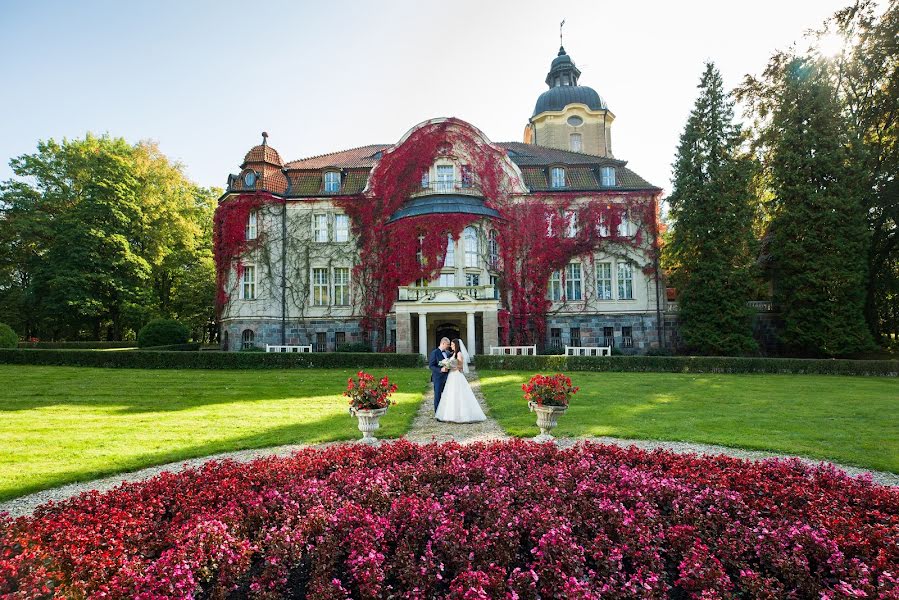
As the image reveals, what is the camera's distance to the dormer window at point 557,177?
29.2 metres

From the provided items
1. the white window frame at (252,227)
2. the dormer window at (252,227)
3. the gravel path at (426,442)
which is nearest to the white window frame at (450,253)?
the white window frame at (252,227)

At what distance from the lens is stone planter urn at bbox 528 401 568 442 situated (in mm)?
8344

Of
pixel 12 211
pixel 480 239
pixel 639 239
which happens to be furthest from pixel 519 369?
pixel 12 211

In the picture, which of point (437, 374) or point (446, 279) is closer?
point (437, 374)

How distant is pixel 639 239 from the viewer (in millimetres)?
28812

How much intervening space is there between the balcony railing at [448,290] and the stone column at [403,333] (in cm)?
119

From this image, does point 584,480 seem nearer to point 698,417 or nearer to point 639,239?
point 698,417

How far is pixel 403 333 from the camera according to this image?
79.3ft

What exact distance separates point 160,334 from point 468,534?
1126 inches

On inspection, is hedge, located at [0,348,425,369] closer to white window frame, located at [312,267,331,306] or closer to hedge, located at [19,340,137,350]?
white window frame, located at [312,267,331,306]

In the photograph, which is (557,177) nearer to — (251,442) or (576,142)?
(576,142)

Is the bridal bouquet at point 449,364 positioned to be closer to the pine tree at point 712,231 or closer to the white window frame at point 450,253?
the white window frame at point 450,253

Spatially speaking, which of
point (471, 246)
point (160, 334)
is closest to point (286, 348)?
point (160, 334)

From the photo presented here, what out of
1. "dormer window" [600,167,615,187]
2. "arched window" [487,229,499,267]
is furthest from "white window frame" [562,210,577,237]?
"arched window" [487,229,499,267]
